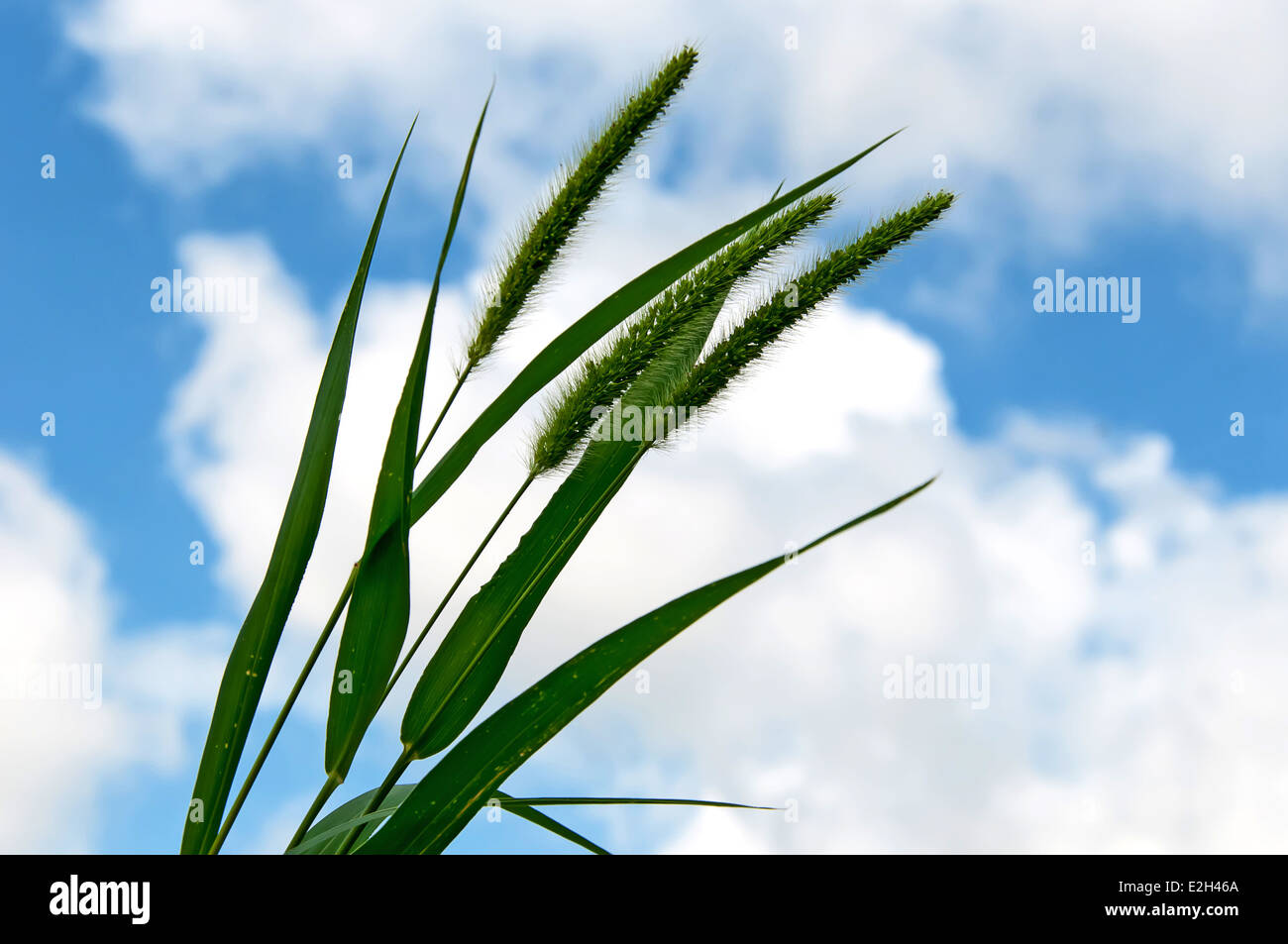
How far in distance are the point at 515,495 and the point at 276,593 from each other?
277 millimetres

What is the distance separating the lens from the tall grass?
0.84m

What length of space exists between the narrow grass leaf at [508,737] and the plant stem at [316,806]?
6cm

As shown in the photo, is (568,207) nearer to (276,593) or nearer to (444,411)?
(444,411)

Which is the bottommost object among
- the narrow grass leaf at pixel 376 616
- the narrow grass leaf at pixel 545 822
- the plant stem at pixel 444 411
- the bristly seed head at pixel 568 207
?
the narrow grass leaf at pixel 545 822

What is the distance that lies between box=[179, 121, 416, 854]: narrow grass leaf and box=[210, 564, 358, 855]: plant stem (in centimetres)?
7

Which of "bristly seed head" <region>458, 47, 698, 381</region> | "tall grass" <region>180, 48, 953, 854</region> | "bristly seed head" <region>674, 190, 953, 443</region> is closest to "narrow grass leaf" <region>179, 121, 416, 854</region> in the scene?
Answer: "tall grass" <region>180, 48, 953, 854</region>

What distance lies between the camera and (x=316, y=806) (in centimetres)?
88

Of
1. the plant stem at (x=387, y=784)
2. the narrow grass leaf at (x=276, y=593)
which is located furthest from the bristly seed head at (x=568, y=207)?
the plant stem at (x=387, y=784)

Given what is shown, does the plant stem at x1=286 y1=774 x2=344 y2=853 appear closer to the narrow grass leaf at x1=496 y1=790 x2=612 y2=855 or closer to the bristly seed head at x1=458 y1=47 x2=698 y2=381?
the narrow grass leaf at x1=496 y1=790 x2=612 y2=855

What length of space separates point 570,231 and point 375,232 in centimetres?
21

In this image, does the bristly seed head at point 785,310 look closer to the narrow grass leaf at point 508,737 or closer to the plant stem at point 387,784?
the narrow grass leaf at point 508,737

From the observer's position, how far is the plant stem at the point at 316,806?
34.5 inches
